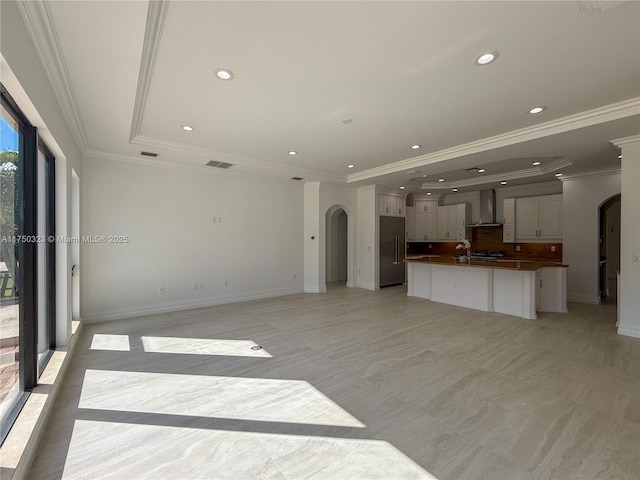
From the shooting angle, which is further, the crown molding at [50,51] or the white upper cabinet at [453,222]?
the white upper cabinet at [453,222]

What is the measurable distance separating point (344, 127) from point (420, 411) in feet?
11.4

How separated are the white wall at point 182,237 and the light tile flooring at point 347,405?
3.04ft

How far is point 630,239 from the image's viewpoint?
159 inches

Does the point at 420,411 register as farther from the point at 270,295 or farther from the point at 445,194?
the point at 445,194

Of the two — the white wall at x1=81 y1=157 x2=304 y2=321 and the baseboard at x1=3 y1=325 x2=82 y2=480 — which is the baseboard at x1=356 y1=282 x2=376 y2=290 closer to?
the white wall at x1=81 y1=157 x2=304 y2=321

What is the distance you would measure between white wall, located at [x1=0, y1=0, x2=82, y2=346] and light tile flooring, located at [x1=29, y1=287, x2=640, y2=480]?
92 cm

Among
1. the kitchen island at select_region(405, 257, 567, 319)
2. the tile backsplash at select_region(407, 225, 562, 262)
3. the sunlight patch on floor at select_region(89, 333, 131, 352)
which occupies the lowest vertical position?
the sunlight patch on floor at select_region(89, 333, 131, 352)

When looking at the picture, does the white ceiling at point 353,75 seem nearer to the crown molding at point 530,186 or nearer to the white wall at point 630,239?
the white wall at point 630,239

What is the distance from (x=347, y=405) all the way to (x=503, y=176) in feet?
22.6

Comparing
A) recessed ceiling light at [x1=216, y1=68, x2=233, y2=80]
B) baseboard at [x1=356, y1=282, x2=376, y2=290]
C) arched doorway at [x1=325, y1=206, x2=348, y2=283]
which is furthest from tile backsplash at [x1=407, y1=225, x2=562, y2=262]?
recessed ceiling light at [x1=216, y1=68, x2=233, y2=80]

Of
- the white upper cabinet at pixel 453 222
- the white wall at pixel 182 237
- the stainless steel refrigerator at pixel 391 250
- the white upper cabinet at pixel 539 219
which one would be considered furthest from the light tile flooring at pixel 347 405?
the white upper cabinet at pixel 453 222

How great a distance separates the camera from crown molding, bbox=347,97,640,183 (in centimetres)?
327

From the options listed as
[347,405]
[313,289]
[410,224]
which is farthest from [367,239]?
[347,405]

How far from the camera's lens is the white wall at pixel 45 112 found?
158 cm
